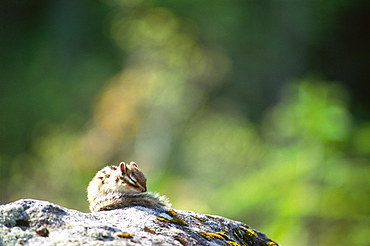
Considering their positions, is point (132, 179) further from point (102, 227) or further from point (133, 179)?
point (102, 227)

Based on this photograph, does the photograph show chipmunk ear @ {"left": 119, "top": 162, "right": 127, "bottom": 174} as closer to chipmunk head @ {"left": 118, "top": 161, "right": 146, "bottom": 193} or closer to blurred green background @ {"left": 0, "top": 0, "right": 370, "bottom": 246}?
chipmunk head @ {"left": 118, "top": 161, "right": 146, "bottom": 193}

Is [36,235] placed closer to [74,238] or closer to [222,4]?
[74,238]

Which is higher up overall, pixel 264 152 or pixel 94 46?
pixel 94 46

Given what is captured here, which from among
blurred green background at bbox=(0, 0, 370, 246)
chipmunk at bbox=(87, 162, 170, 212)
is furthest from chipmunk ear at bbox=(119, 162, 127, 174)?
blurred green background at bbox=(0, 0, 370, 246)

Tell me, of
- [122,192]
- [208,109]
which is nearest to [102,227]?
[122,192]

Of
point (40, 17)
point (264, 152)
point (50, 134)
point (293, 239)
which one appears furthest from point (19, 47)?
point (293, 239)

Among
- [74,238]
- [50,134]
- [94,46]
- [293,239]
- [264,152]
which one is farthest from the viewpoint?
[94,46]

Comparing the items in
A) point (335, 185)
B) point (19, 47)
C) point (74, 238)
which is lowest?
point (74, 238)
